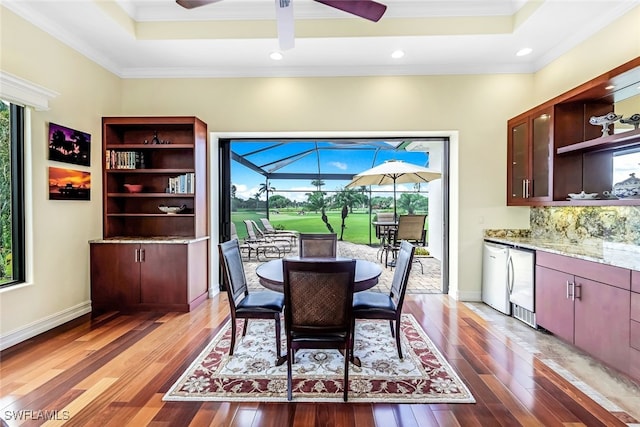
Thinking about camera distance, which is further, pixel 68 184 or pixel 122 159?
pixel 122 159

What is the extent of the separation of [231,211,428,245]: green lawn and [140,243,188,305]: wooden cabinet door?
7.78 feet

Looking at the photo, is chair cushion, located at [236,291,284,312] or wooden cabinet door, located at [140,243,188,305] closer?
chair cushion, located at [236,291,284,312]

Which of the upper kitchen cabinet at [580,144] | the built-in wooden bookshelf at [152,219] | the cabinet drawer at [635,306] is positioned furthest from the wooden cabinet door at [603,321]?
the built-in wooden bookshelf at [152,219]

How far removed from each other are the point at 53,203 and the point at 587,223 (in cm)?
581

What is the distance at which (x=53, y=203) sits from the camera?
332 cm

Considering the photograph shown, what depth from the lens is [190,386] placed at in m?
2.26

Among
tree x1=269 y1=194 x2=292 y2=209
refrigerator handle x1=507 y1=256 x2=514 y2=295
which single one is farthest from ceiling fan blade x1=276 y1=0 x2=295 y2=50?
tree x1=269 y1=194 x2=292 y2=209

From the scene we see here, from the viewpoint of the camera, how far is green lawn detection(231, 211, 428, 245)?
6.60 m

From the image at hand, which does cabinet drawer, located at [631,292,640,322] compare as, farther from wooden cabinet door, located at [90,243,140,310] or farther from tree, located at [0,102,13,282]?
tree, located at [0,102,13,282]

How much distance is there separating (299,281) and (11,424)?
6.28ft

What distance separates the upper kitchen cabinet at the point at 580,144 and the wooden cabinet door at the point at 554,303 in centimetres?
78

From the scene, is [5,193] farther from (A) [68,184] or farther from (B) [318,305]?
(B) [318,305]

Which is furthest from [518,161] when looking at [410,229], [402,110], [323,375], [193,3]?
[193,3]

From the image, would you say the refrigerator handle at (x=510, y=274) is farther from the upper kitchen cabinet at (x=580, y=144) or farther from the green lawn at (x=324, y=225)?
the green lawn at (x=324, y=225)
